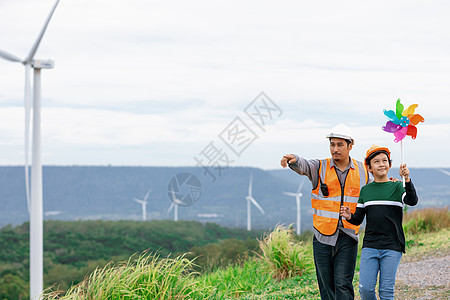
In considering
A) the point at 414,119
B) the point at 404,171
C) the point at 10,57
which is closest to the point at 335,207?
the point at 404,171

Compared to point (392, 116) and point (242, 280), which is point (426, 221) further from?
point (392, 116)

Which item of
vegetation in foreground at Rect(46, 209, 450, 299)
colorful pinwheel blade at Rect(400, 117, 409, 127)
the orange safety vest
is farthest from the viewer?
vegetation in foreground at Rect(46, 209, 450, 299)

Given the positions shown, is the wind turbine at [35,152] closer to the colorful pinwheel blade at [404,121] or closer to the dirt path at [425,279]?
the dirt path at [425,279]

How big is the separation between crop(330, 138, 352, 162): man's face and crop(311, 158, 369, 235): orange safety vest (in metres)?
0.14

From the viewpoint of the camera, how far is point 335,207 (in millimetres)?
6582

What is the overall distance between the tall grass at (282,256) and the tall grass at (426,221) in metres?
5.78

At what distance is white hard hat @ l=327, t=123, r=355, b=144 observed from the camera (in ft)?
21.5

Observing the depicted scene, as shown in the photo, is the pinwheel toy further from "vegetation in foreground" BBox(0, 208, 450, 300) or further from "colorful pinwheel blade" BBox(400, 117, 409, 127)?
"vegetation in foreground" BBox(0, 208, 450, 300)

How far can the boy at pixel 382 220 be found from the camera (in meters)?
6.27

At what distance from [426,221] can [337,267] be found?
1224 cm

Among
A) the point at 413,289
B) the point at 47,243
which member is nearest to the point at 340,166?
the point at 413,289

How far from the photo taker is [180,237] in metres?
100

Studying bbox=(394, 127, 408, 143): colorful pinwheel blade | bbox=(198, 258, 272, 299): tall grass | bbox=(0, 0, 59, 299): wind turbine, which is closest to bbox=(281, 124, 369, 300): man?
bbox=(394, 127, 408, 143): colorful pinwheel blade

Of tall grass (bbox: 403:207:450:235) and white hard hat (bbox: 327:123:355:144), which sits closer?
white hard hat (bbox: 327:123:355:144)
